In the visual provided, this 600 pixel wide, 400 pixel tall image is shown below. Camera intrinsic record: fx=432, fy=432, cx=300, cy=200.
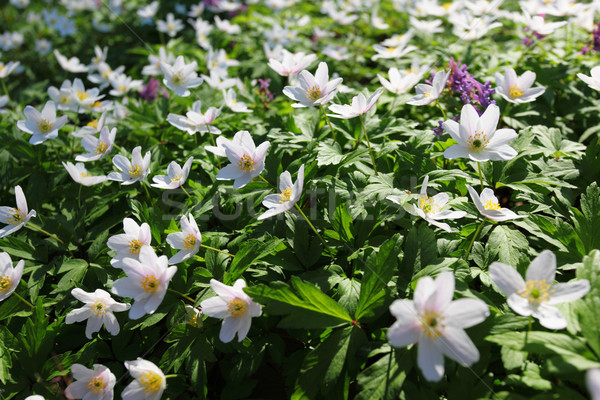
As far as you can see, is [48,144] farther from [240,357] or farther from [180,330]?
[240,357]

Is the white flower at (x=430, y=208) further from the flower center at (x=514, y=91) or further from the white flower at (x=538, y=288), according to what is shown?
the flower center at (x=514, y=91)

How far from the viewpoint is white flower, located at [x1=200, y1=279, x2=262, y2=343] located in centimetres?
192

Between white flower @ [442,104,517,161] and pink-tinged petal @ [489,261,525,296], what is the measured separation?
0.72 meters

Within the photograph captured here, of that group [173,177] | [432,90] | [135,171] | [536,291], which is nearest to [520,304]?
[536,291]

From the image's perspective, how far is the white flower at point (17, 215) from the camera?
A: 247 centimetres

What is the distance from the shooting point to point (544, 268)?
171 centimetres

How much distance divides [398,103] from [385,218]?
125 cm

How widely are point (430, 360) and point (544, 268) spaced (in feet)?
2.00

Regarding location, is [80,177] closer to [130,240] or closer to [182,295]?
[130,240]

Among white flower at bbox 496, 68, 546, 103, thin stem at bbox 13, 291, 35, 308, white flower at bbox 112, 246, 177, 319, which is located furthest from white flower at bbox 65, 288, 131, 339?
white flower at bbox 496, 68, 546, 103

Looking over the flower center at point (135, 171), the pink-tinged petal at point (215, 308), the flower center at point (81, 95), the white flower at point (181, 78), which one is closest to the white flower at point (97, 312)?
the pink-tinged petal at point (215, 308)

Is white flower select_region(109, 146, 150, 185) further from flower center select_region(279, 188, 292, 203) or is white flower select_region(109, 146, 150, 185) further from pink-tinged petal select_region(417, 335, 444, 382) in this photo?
pink-tinged petal select_region(417, 335, 444, 382)

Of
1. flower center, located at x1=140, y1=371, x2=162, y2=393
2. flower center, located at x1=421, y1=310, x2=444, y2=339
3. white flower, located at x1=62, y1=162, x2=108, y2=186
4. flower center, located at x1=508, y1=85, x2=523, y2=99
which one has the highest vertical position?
flower center, located at x1=508, y1=85, x2=523, y2=99

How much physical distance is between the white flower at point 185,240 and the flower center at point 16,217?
3.40 feet
